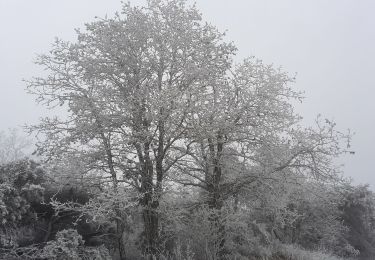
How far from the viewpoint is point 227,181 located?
15461 mm

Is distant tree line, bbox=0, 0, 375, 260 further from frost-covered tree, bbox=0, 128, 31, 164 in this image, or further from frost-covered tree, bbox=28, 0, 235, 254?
frost-covered tree, bbox=0, 128, 31, 164

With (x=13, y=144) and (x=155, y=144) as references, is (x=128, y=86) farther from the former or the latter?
(x=13, y=144)

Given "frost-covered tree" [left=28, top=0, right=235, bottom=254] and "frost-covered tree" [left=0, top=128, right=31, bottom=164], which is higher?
"frost-covered tree" [left=0, top=128, right=31, bottom=164]

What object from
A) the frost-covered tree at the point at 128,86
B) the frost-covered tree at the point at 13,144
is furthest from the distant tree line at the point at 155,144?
the frost-covered tree at the point at 13,144

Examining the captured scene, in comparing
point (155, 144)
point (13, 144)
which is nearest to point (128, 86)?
point (155, 144)

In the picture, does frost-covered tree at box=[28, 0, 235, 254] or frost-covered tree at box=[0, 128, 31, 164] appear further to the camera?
frost-covered tree at box=[0, 128, 31, 164]

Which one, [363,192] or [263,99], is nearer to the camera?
[263,99]

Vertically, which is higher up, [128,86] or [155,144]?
[128,86]

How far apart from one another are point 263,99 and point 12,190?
784 cm

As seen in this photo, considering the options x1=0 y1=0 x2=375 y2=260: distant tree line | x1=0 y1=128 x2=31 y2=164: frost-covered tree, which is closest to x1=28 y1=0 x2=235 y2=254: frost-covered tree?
x1=0 y1=0 x2=375 y2=260: distant tree line

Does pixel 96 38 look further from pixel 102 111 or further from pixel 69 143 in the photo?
pixel 69 143

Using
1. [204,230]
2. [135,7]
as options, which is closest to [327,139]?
[204,230]

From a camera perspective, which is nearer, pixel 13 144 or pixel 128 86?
pixel 128 86

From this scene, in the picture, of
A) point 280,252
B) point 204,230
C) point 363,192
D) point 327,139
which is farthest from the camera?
point 363,192
